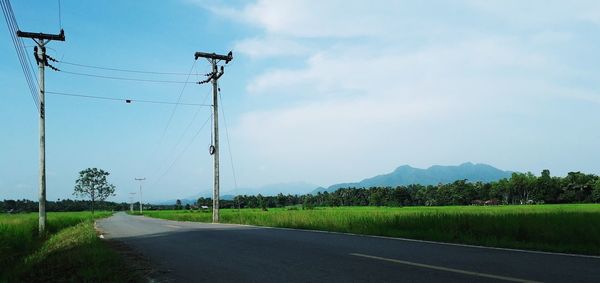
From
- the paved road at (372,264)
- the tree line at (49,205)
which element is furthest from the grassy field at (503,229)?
the tree line at (49,205)

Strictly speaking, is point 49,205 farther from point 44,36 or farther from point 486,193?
point 44,36

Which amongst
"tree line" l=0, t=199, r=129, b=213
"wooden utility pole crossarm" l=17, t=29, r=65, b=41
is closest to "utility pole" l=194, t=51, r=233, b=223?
"wooden utility pole crossarm" l=17, t=29, r=65, b=41

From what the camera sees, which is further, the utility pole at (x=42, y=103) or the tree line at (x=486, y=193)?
the tree line at (x=486, y=193)

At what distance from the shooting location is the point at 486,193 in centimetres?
10456

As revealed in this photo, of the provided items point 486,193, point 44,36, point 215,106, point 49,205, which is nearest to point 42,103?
point 44,36

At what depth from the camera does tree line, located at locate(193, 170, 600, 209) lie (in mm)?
87688

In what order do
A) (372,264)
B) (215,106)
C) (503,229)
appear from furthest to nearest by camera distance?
(215,106)
(503,229)
(372,264)

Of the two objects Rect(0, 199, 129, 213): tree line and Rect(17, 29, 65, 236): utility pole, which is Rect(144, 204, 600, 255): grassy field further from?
Rect(0, 199, 129, 213): tree line

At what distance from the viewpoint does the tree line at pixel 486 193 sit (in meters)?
87.7

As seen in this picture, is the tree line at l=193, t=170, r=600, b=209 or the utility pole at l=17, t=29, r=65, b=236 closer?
the utility pole at l=17, t=29, r=65, b=236

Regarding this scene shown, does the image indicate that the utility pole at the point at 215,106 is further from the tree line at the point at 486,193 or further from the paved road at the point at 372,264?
the tree line at the point at 486,193

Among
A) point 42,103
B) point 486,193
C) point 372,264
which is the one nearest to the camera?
point 372,264

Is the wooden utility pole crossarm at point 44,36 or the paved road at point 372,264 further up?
the wooden utility pole crossarm at point 44,36

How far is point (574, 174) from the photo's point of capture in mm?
91000
